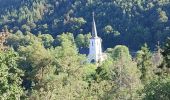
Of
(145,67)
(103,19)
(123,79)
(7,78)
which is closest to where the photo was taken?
(7,78)

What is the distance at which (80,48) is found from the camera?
11494cm

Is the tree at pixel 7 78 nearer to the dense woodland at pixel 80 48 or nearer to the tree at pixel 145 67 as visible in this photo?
the dense woodland at pixel 80 48

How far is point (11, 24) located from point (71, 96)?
114 m

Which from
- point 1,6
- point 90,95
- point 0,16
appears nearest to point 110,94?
point 90,95

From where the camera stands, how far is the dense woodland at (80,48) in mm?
33625

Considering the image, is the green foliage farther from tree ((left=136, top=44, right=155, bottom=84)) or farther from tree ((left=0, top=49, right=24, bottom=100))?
tree ((left=136, top=44, right=155, bottom=84))

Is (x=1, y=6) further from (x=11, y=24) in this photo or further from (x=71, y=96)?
(x=71, y=96)

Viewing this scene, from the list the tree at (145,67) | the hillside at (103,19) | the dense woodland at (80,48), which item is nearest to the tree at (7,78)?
the dense woodland at (80,48)

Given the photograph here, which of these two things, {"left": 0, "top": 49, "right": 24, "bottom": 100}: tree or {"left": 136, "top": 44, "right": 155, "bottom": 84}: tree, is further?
{"left": 136, "top": 44, "right": 155, "bottom": 84}: tree

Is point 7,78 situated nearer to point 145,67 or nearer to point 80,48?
point 145,67

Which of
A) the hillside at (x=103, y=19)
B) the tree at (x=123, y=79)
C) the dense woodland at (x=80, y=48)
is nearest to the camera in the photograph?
the dense woodland at (x=80, y=48)

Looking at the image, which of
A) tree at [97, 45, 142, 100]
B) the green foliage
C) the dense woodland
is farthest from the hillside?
the green foliage

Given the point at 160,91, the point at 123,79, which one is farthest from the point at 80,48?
the point at 160,91

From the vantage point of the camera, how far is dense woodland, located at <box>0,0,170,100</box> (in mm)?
33625
